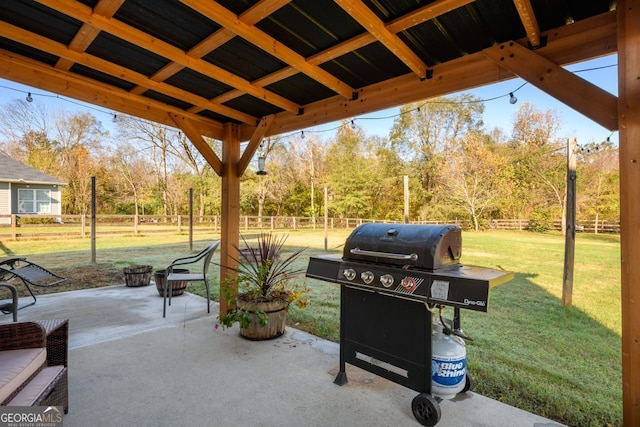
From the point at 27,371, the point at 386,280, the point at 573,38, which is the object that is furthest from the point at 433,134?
the point at 27,371

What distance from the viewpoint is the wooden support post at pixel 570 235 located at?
406 centimetres

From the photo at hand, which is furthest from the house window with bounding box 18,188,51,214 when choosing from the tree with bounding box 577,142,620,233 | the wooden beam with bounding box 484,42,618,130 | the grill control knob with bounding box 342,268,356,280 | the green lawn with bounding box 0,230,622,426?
the tree with bounding box 577,142,620,233

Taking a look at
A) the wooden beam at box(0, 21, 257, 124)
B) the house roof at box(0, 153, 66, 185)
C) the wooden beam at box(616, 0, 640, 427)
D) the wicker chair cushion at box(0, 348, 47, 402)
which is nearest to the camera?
the wicker chair cushion at box(0, 348, 47, 402)

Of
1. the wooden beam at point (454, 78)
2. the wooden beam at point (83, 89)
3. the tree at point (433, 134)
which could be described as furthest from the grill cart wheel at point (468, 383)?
the tree at point (433, 134)

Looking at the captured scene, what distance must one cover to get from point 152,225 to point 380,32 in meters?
14.7

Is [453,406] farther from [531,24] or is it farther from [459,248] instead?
[531,24]

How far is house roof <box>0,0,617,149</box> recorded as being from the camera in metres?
1.74

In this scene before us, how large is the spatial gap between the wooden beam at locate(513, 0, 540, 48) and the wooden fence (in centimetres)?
1126

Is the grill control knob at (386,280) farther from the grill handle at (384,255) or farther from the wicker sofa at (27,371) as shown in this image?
the wicker sofa at (27,371)

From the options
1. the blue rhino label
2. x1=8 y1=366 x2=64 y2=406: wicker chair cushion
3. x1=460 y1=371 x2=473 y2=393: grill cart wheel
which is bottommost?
x1=460 y1=371 x2=473 y2=393: grill cart wheel

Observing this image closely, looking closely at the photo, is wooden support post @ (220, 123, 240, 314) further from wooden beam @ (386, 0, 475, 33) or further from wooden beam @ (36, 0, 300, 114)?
wooden beam @ (386, 0, 475, 33)

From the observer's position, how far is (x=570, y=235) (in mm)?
4246

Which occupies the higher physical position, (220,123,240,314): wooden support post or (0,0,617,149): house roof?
(0,0,617,149): house roof
